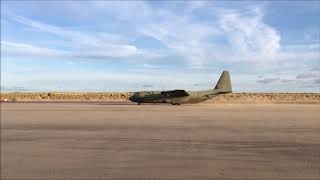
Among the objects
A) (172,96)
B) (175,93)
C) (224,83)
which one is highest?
(224,83)

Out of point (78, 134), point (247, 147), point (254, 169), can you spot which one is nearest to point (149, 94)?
point (78, 134)

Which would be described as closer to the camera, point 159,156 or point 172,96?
point 159,156

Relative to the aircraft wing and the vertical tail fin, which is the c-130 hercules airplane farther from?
the vertical tail fin

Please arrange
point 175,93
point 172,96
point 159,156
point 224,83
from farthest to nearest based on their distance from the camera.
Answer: point 224,83 → point 172,96 → point 175,93 → point 159,156

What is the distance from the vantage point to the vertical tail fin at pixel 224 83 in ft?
188

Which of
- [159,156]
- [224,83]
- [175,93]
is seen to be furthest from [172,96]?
[159,156]

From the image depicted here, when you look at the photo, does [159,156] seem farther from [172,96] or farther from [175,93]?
[172,96]

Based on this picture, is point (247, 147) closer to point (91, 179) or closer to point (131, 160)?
point (131, 160)

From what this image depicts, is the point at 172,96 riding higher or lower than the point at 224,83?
lower

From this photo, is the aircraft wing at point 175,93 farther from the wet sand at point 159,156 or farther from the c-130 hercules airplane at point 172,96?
the wet sand at point 159,156

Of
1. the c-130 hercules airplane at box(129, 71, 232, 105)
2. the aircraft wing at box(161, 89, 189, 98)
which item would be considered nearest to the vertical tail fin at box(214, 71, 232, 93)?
the c-130 hercules airplane at box(129, 71, 232, 105)

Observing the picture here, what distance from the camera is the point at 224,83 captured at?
2285 inches

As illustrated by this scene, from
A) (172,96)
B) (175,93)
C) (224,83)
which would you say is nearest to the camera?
(175,93)

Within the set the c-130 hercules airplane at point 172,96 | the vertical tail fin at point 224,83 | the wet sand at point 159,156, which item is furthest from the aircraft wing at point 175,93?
the wet sand at point 159,156
